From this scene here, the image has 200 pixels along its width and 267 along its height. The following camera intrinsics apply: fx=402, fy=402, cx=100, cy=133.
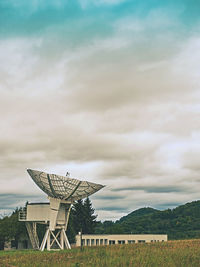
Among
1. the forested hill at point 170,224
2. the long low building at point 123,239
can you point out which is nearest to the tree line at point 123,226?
the forested hill at point 170,224

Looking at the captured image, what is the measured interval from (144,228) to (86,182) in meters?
58.6

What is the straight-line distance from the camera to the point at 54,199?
174 ft

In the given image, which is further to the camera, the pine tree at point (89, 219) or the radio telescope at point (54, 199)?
the pine tree at point (89, 219)

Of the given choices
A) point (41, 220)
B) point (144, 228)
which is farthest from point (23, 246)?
point (144, 228)

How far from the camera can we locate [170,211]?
123m

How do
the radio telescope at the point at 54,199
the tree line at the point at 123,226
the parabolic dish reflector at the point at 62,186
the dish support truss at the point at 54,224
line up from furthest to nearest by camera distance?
the tree line at the point at 123,226, the dish support truss at the point at 54,224, the radio telescope at the point at 54,199, the parabolic dish reflector at the point at 62,186

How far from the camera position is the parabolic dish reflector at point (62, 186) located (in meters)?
49.4

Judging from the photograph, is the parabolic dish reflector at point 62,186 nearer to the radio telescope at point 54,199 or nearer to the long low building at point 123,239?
the radio telescope at point 54,199

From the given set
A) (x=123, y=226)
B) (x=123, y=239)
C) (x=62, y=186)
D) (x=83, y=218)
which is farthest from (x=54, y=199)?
(x=123, y=226)

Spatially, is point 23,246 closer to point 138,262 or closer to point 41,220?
point 41,220

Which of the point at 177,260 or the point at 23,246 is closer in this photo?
the point at 177,260

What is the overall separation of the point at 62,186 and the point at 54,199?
318cm

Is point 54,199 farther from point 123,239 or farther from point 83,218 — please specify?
point 83,218

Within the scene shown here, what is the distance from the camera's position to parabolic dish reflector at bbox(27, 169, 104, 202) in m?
49.4
